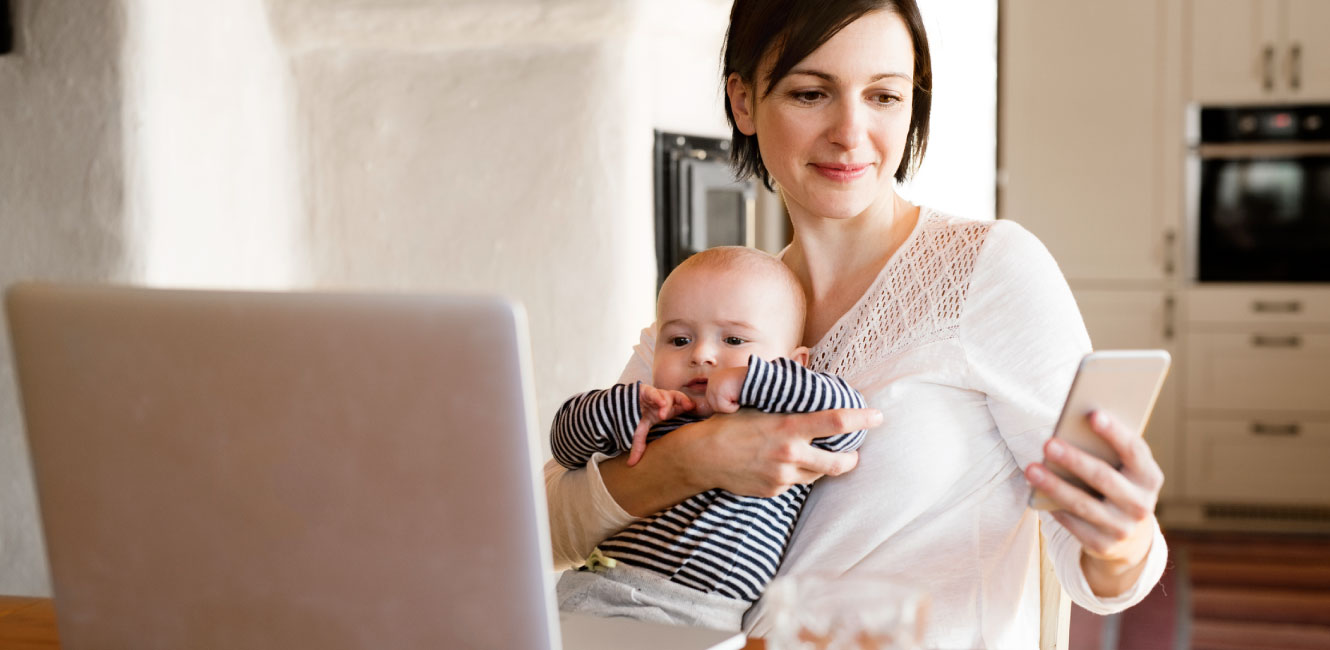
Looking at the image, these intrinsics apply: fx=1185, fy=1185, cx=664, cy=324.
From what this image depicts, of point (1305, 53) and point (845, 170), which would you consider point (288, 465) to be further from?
point (1305, 53)

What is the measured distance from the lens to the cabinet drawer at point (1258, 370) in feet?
13.3

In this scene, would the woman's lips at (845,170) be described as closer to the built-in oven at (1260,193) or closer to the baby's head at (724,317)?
the baby's head at (724,317)

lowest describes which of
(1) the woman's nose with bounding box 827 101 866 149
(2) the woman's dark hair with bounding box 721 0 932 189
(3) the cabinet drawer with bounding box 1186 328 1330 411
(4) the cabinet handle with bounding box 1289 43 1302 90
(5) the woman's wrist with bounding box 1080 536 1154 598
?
(3) the cabinet drawer with bounding box 1186 328 1330 411

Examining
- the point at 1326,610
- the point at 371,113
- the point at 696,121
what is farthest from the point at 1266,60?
the point at 371,113

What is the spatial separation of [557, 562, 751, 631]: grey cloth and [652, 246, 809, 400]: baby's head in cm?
22

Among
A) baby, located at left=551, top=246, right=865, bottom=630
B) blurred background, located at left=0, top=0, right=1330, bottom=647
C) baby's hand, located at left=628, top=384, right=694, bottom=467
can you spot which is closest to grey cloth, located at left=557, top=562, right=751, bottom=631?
baby, located at left=551, top=246, right=865, bottom=630

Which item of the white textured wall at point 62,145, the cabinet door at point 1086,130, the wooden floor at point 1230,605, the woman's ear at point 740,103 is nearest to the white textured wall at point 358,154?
the white textured wall at point 62,145

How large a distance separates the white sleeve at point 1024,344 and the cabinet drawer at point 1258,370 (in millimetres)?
3282

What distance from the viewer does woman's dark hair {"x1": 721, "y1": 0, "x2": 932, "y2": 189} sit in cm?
125

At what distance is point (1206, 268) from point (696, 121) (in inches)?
99.7

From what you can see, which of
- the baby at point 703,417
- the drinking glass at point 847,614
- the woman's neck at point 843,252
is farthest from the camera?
the woman's neck at point 843,252

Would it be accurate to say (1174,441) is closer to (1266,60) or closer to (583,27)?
(1266,60)

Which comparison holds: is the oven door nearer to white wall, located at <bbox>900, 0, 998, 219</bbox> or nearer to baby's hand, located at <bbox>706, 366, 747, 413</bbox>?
white wall, located at <bbox>900, 0, 998, 219</bbox>

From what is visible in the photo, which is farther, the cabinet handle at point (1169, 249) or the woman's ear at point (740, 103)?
the cabinet handle at point (1169, 249)
